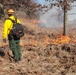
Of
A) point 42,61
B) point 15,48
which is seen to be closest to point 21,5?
point 15,48

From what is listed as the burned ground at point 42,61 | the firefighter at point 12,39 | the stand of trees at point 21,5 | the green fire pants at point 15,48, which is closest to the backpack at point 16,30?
the firefighter at point 12,39

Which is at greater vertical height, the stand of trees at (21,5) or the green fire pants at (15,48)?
the stand of trees at (21,5)

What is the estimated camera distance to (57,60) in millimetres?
11609

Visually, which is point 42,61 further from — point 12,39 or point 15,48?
point 12,39

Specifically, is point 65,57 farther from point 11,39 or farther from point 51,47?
point 11,39

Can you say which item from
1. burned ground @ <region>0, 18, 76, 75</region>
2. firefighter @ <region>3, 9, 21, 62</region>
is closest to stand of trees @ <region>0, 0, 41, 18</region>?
burned ground @ <region>0, 18, 76, 75</region>

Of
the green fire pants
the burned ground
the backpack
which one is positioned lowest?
the burned ground

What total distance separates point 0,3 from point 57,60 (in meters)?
18.3

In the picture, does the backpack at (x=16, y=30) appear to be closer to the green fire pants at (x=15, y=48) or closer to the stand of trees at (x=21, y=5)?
the green fire pants at (x=15, y=48)

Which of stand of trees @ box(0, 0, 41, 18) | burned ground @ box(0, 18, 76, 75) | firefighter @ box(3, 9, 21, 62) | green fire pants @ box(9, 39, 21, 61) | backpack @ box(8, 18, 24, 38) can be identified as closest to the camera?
burned ground @ box(0, 18, 76, 75)

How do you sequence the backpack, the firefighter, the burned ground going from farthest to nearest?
the backpack
the firefighter
the burned ground

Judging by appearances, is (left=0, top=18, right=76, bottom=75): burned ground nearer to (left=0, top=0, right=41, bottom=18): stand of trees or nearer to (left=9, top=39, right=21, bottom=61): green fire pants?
(left=9, top=39, right=21, bottom=61): green fire pants

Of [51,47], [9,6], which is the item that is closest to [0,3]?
[9,6]

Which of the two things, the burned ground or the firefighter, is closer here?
the burned ground
